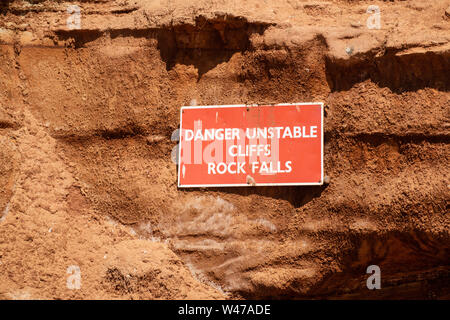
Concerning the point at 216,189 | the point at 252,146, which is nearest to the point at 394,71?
the point at 252,146

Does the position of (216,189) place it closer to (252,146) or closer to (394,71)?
(252,146)

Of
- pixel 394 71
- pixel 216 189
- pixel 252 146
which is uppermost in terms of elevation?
pixel 394 71

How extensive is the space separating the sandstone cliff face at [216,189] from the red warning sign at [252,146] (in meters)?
0.08

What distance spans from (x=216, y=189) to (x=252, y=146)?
0.32 metres

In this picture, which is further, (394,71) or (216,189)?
(216,189)

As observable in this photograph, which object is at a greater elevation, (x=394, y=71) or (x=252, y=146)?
(x=394, y=71)

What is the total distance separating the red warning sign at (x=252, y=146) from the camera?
3.85m

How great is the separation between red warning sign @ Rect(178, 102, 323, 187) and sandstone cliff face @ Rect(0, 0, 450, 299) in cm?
8

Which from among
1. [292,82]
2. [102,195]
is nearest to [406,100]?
[292,82]

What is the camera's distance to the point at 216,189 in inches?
156

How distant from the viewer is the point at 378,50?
12.6 ft

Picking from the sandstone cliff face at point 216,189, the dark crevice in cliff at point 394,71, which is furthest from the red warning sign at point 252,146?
the dark crevice in cliff at point 394,71

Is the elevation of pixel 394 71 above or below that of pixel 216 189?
above

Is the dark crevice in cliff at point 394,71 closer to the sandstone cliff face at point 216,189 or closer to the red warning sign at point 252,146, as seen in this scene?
the sandstone cliff face at point 216,189
